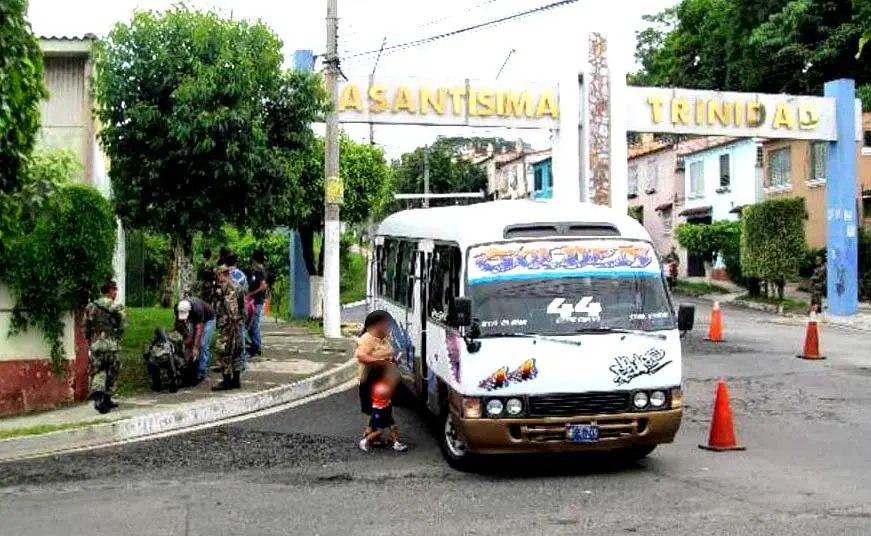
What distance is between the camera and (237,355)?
527 inches

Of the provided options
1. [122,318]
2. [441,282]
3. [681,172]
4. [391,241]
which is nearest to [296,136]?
[391,241]

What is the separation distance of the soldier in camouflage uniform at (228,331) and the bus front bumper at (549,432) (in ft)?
17.6

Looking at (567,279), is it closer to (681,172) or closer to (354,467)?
(354,467)

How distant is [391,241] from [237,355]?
8.37 feet

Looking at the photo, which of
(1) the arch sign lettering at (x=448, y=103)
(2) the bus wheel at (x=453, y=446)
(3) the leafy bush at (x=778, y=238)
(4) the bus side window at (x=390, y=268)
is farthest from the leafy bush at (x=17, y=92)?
(3) the leafy bush at (x=778, y=238)

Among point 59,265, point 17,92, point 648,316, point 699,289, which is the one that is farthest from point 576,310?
point 699,289

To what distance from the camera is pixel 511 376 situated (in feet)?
27.6

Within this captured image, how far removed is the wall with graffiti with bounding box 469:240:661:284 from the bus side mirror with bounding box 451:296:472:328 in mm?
457

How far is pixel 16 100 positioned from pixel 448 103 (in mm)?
14540

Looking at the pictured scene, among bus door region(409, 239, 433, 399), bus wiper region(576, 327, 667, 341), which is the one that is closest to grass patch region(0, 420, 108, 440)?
bus door region(409, 239, 433, 399)

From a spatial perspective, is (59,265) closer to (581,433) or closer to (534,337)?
(534,337)

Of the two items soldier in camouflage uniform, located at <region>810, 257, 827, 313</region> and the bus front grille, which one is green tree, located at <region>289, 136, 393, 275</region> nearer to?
soldier in camouflage uniform, located at <region>810, 257, 827, 313</region>

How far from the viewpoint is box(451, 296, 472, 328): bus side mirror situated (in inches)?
335

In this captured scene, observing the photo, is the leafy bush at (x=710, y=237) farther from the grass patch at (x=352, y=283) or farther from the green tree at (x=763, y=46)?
the grass patch at (x=352, y=283)
